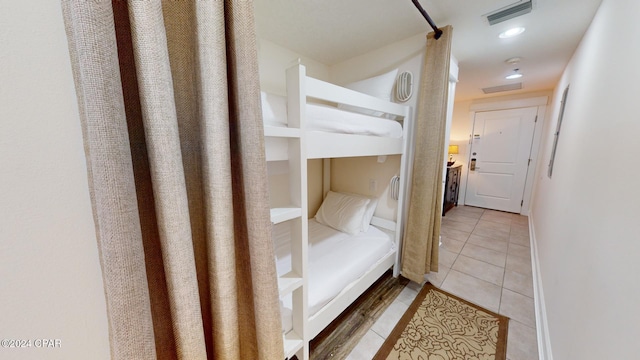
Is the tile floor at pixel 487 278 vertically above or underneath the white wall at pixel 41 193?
underneath

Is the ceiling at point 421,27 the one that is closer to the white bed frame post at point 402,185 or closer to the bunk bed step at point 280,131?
the white bed frame post at point 402,185

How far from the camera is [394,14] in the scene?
1453 mm

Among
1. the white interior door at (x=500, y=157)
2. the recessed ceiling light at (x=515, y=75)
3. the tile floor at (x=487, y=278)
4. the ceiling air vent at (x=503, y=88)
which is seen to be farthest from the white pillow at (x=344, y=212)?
the white interior door at (x=500, y=157)

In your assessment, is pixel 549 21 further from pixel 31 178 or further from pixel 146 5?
pixel 31 178

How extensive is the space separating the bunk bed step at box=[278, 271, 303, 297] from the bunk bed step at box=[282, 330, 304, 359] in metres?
0.30

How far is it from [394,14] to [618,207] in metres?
1.60

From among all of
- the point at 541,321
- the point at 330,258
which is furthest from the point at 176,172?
the point at 541,321

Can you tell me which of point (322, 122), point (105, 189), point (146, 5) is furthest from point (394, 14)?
point (105, 189)

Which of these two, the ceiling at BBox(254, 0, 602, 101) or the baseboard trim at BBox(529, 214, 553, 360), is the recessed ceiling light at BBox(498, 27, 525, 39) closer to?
the ceiling at BBox(254, 0, 602, 101)

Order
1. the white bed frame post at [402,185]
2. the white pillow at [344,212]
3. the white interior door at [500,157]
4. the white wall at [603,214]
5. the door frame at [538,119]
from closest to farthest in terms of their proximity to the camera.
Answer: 1. the white wall at [603,214]
2. the white bed frame post at [402,185]
3. the white pillow at [344,212]
4. the door frame at [538,119]
5. the white interior door at [500,157]

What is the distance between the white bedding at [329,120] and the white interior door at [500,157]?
11.0ft

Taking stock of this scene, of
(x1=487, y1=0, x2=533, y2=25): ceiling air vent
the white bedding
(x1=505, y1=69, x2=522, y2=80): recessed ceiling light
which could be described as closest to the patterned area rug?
the white bedding

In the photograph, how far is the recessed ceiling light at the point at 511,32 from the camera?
1.58 meters

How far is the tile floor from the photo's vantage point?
1330mm
